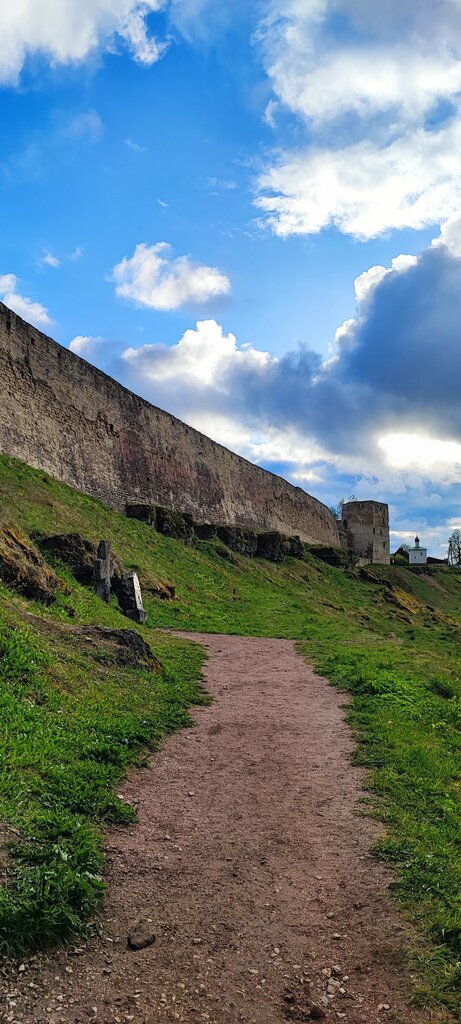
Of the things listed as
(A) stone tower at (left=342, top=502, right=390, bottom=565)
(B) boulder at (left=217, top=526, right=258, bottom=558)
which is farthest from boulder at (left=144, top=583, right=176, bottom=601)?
(A) stone tower at (left=342, top=502, right=390, bottom=565)

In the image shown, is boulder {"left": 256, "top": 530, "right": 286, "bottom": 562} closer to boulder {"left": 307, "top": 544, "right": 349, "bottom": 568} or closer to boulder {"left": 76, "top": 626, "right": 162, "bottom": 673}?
boulder {"left": 307, "top": 544, "right": 349, "bottom": 568}

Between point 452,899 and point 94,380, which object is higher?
point 94,380

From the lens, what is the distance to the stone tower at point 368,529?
6675 cm

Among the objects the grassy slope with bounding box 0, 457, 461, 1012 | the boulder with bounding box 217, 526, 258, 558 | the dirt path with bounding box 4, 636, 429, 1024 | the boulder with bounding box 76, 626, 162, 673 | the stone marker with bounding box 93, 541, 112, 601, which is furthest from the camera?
the boulder with bounding box 217, 526, 258, 558

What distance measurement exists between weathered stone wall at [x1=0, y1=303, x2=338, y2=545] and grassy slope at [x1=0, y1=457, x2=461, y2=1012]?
3875mm

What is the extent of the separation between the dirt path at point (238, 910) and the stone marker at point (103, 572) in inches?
290

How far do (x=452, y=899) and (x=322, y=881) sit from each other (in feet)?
2.82

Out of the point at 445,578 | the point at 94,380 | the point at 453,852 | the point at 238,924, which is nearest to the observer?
the point at 238,924

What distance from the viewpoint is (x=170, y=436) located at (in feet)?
113

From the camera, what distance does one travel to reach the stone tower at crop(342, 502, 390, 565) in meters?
66.8

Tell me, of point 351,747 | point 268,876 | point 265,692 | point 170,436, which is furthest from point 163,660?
point 170,436

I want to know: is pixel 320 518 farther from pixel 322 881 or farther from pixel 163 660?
pixel 322 881

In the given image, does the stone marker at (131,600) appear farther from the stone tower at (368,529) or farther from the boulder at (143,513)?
the stone tower at (368,529)

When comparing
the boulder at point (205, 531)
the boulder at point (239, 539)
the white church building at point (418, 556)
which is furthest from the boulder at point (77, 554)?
the white church building at point (418, 556)
